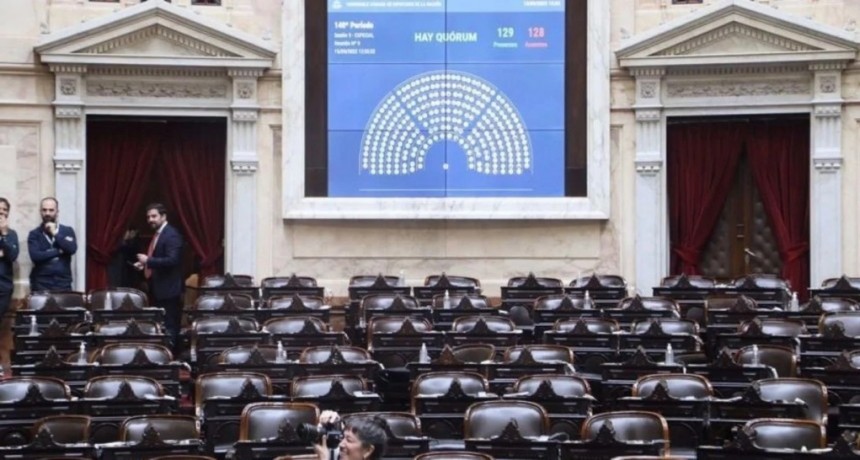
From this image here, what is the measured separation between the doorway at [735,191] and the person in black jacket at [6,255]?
783cm

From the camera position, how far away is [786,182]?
68.5 ft

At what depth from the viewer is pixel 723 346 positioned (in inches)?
620

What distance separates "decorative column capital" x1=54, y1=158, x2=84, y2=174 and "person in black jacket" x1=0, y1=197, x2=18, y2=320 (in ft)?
3.67

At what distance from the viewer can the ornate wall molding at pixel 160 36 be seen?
20250mm

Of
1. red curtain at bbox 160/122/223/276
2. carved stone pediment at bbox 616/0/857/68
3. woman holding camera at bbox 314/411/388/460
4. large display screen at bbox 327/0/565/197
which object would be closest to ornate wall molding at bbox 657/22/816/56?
carved stone pediment at bbox 616/0/857/68

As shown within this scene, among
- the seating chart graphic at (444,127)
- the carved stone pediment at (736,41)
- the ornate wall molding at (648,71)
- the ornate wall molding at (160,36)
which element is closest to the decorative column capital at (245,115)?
the ornate wall molding at (160,36)

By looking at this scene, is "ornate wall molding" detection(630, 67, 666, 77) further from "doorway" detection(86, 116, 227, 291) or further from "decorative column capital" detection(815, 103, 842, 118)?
"doorway" detection(86, 116, 227, 291)

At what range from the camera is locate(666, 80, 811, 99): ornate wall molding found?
67.4 feet

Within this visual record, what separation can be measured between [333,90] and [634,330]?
6032mm

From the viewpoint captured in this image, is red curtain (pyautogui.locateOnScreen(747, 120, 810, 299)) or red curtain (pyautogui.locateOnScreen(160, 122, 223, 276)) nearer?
red curtain (pyautogui.locateOnScreen(747, 120, 810, 299))

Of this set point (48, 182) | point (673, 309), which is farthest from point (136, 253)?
point (673, 309)

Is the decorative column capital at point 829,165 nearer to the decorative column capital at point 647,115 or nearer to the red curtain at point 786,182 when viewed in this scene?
the red curtain at point 786,182

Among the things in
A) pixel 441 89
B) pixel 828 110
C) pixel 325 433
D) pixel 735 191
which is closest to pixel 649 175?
pixel 735 191

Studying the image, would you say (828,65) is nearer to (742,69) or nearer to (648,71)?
(742,69)
